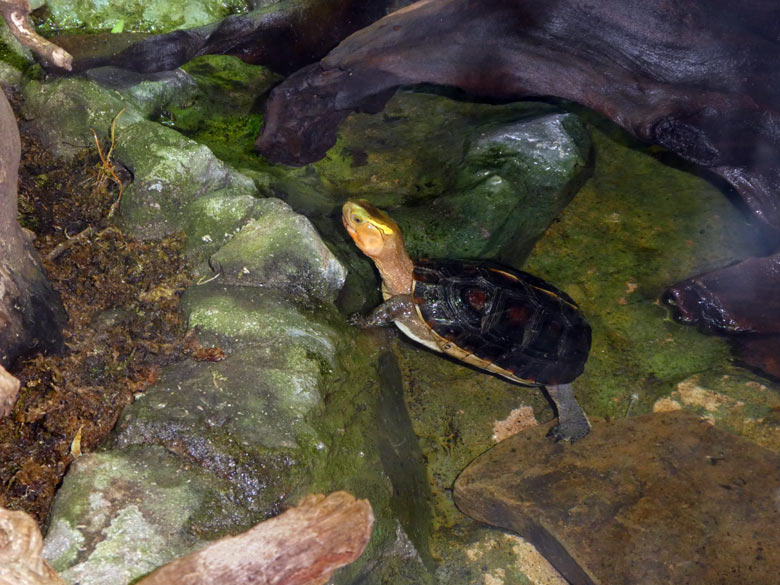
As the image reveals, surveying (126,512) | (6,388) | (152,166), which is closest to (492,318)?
(152,166)

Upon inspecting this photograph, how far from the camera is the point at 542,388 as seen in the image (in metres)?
3.75

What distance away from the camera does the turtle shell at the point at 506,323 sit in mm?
3453

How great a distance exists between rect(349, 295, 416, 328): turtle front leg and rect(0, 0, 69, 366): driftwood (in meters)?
1.58

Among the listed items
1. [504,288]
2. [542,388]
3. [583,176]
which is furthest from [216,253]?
[583,176]

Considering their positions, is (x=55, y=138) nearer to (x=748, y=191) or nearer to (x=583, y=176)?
(x=583, y=176)

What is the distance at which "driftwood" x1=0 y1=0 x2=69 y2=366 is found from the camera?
2127 mm

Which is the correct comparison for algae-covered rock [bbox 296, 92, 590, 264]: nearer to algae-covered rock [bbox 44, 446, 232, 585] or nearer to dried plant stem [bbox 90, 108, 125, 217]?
dried plant stem [bbox 90, 108, 125, 217]

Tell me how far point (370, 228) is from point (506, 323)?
104 cm

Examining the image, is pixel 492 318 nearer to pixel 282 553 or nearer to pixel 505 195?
pixel 505 195

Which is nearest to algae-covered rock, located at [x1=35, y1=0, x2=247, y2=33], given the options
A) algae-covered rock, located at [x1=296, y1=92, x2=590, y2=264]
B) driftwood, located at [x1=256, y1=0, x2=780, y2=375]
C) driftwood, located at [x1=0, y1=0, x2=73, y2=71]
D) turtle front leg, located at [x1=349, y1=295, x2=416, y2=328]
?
algae-covered rock, located at [x1=296, y1=92, x2=590, y2=264]

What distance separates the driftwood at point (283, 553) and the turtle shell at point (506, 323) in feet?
5.04

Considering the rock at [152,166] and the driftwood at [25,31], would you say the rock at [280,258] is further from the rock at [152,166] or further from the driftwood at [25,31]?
the driftwood at [25,31]

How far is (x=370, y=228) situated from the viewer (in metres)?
3.35

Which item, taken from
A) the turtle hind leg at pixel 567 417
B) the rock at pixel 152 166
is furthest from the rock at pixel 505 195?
the rock at pixel 152 166
